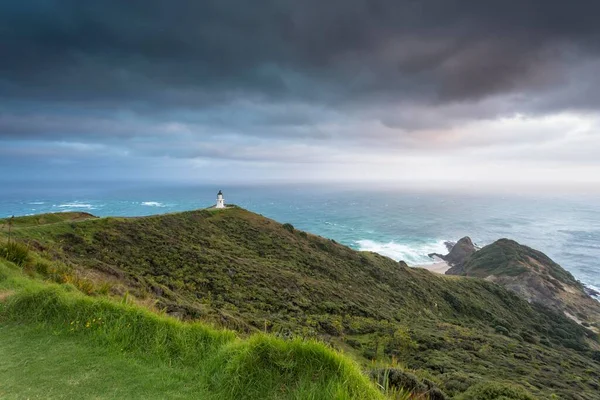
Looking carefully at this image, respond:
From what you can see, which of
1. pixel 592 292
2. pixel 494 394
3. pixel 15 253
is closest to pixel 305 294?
pixel 494 394

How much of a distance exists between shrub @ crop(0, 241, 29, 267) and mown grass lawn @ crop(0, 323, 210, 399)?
494cm

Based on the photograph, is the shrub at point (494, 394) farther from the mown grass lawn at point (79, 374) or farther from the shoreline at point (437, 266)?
the shoreline at point (437, 266)

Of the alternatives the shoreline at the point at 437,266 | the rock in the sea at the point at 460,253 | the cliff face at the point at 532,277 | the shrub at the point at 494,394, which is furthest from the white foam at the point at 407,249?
the shrub at the point at 494,394

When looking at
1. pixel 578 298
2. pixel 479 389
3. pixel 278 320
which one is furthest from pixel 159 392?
pixel 578 298

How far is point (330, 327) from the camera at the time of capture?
1588 cm

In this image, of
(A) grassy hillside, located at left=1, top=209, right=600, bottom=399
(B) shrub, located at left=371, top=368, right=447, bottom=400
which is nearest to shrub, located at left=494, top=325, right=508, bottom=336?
(A) grassy hillside, located at left=1, top=209, right=600, bottom=399

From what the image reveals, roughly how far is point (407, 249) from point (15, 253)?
8258 centimetres

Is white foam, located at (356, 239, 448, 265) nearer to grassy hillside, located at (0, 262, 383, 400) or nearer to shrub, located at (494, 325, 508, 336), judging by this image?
shrub, located at (494, 325, 508, 336)

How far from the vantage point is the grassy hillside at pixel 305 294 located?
1214 cm

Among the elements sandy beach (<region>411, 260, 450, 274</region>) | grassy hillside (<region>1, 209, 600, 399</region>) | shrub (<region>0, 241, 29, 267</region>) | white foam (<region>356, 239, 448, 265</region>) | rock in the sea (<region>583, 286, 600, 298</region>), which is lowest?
rock in the sea (<region>583, 286, 600, 298</region>)

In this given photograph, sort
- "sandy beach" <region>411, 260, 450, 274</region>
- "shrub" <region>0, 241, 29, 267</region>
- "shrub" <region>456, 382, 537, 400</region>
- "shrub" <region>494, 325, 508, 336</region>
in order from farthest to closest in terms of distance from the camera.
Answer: "sandy beach" <region>411, 260, 450, 274</region> < "shrub" <region>494, 325, 508, 336</region> < "shrub" <region>0, 241, 29, 267</region> < "shrub" <region>456, 382, 537, 400</region>

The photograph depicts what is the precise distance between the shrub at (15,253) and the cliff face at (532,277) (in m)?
58.0

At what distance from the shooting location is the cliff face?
46088 mm

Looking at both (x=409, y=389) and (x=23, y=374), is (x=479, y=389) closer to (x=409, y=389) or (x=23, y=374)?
(x=409, y=389)
